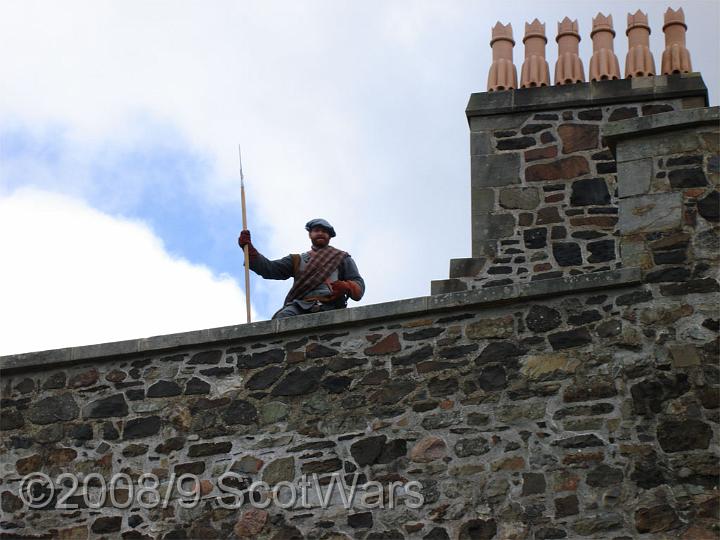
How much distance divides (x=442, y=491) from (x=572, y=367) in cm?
114

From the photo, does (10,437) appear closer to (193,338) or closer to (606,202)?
(193,338)

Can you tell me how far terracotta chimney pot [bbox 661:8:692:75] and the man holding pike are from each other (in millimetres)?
3370

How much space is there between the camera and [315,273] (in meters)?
13.8

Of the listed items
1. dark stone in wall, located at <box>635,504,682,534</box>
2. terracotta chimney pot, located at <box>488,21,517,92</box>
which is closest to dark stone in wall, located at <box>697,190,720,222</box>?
dark stone in wall, located at <box>635,504,682,534</box>

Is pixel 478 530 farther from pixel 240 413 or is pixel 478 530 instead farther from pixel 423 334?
pixel 240 413

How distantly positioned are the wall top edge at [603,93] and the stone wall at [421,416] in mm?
3567

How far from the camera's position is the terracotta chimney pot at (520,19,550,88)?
15.6 m

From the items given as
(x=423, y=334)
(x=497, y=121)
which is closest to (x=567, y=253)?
(x=497, y=121)

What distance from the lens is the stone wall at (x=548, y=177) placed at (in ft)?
48.3

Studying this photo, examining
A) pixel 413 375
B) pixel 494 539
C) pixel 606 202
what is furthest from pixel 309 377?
pixel 606 202

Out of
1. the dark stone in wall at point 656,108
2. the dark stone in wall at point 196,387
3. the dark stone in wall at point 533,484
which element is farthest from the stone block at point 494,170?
the dark stone in wall at point 533,484

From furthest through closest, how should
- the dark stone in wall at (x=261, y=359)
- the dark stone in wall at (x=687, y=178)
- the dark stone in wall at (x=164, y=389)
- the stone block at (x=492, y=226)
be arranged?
the stone block at (x=492, y=226) < the dark stone in wall at (x=164, y=389) < the dark stone in wall at (x=261, y=359) < the dark stone in wall at (x=687, y=178)

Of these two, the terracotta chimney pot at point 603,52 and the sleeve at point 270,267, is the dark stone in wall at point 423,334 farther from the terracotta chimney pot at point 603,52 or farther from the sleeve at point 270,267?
the terracotta chimney pot at point 603,52

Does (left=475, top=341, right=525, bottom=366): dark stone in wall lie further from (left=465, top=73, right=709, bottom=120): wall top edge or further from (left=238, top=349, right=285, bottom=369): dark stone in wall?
(left=465, top=73, right=709, bottom=120): wall top edge
